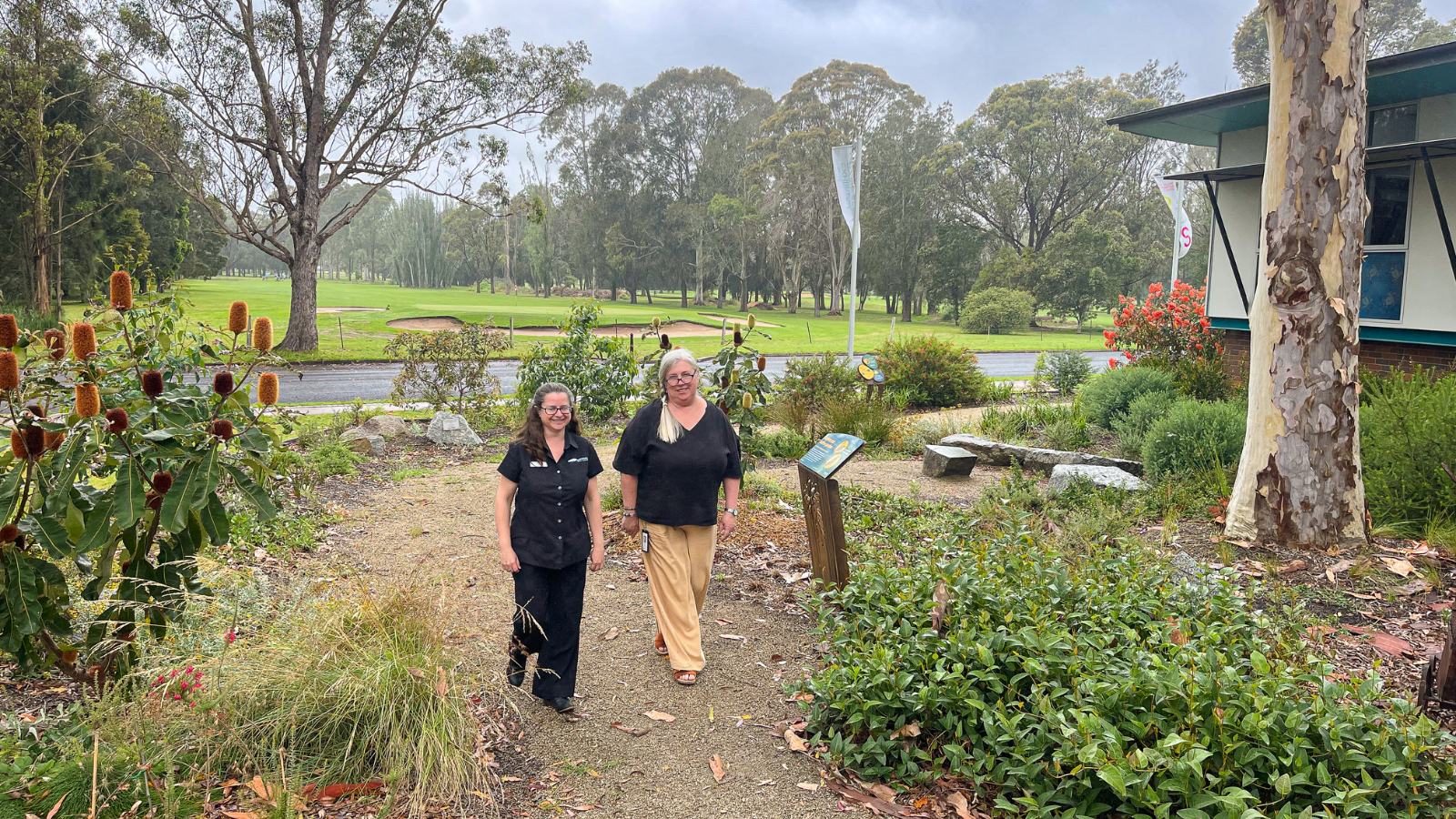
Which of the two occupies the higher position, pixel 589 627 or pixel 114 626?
pixel 114 626

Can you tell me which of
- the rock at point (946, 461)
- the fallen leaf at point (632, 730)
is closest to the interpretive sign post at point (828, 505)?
the fallen leaf at point (632, 730)

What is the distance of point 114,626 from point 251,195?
23.5 metres

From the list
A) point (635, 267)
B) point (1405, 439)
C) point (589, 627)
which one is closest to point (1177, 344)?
point (1405, 439)

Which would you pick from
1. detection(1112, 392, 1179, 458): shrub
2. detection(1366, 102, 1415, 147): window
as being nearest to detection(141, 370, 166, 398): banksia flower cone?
detection(1112, 392, 1179, 458): shrub

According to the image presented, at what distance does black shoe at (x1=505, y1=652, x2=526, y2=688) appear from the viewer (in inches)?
180

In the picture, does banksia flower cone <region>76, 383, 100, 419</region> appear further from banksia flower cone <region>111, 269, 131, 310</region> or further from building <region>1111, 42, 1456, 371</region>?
building <region>1111, 42, 1456, 371</region>

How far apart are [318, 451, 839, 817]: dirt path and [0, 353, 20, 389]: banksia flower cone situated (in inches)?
67.8

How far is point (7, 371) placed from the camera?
297 centimetres

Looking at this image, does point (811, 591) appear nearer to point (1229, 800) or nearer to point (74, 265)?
point (1229, 800)

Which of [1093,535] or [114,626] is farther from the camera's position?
[1093,535]

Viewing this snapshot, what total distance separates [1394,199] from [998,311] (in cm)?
3370

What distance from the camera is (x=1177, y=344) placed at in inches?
555

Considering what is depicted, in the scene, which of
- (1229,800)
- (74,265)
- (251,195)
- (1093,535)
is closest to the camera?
(1229,800)

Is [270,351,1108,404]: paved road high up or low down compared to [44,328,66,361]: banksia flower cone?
down
